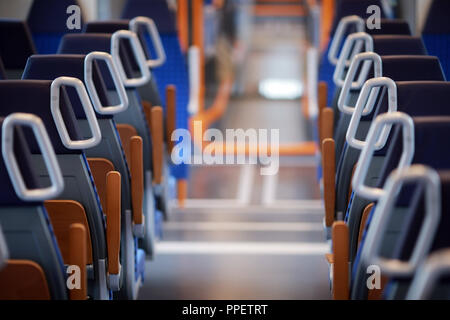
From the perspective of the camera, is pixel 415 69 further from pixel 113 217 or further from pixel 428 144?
pixel 113 217

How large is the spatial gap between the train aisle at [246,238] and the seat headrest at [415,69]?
3.87 feet

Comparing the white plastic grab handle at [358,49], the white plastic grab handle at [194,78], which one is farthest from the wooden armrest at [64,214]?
the white plastic grab handle at [194,78]

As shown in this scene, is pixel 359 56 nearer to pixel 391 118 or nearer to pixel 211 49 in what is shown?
pixel 391 118

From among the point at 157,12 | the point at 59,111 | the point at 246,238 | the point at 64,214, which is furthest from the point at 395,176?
the point at 157,12

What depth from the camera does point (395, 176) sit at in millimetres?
1725

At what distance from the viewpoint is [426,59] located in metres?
3.34

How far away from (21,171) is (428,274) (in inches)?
42.1

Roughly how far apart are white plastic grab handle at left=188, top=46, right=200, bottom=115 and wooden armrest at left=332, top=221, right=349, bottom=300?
14.7 feet

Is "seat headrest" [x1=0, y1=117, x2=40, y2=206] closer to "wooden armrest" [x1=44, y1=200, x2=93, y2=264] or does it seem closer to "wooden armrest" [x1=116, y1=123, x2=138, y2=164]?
"wooden armrest" [x1=44, y1=200, x2=93, y2=264]

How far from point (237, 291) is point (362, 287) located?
167cm

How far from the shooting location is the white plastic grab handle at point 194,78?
665 centimetres

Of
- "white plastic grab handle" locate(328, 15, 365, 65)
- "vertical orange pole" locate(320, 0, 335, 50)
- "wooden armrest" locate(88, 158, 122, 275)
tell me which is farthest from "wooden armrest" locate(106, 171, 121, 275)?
"vertical orange pole" locate(320, 0, 335, 50)

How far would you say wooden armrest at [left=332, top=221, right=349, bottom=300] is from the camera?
2.24 meters
